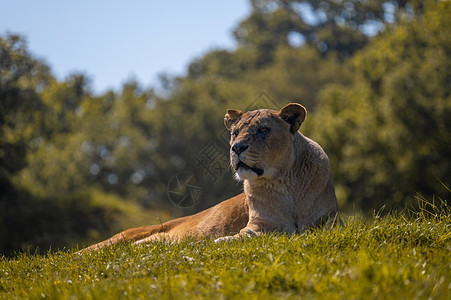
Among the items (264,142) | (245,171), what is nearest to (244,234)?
(245,171)

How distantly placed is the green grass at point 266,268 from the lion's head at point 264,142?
1.17 metres

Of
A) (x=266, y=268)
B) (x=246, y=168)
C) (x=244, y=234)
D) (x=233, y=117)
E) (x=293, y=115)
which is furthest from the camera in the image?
(x=233, y=117)

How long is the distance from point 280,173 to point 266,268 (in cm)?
291

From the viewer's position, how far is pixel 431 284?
4.24 meters

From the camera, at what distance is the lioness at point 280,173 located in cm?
754

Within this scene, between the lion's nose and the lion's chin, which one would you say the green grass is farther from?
the lion's nose

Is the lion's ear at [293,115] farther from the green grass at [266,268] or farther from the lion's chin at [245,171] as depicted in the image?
the green grass at [266,268]

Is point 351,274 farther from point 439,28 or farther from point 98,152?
point 98,152

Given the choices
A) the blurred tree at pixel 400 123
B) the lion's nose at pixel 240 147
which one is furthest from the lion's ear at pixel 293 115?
the blurred tree at pixel 400 123

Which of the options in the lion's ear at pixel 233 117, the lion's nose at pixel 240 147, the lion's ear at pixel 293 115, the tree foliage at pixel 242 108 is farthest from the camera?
the tree foliage at pixel 242 108

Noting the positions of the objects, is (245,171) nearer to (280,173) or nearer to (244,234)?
(280,173)

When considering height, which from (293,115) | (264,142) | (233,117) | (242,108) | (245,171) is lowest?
(242,108)

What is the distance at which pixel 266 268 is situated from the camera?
5004 millimetres

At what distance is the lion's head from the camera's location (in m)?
7.48
